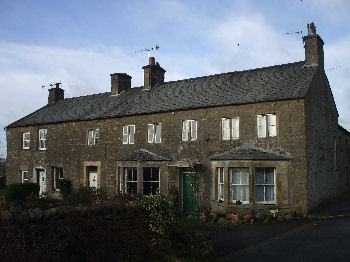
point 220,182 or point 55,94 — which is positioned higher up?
point 55,94

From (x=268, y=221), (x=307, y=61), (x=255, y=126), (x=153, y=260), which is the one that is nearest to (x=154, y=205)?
(x=153, y=260)

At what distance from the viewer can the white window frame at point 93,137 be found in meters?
22.0

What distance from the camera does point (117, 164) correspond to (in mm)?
20062

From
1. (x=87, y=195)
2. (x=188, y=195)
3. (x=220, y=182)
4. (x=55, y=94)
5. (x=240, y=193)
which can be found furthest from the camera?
(x=55, y=94)

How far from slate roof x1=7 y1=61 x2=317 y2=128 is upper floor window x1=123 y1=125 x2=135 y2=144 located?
89 cm

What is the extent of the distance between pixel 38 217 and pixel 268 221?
33.6 feet

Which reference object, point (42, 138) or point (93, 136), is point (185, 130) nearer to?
point (93, 136)

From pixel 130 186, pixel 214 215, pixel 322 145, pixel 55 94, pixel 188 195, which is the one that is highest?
pixel 55 94

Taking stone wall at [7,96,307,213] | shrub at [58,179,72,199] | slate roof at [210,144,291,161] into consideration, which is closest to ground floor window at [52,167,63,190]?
stone wall at [7,96,307,213]

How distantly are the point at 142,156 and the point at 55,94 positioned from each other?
14.5 meters

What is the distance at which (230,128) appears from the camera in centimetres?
1681

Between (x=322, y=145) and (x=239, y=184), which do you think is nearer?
(x=239, y=184)

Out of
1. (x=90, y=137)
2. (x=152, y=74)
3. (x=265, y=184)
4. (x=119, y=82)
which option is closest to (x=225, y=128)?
(x=265, y=184)

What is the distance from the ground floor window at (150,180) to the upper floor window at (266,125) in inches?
246
